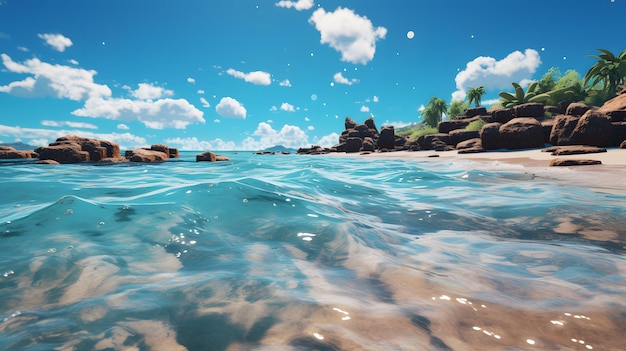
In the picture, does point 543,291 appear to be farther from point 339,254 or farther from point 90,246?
point 90,246

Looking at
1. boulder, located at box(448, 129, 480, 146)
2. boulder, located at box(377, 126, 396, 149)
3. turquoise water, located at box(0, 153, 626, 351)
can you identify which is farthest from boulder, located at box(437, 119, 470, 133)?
turquoise water, located at box(0, 153, 626, 351)

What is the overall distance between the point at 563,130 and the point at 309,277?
16907 millimetres

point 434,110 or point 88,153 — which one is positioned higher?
point 434,110

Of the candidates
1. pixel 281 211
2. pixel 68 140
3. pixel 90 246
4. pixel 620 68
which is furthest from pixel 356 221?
pixel 620 68

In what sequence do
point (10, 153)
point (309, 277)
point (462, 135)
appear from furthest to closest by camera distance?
point (462, 135) → point (10, 153) → point (309, 277)

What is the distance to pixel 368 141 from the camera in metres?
36.4

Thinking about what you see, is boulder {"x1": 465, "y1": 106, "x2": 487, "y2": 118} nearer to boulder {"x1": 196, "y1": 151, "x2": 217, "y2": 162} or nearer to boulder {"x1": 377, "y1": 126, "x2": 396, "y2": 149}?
boulder {"x1": 377, "y1": 126, "x2": 396, "y2": 149}

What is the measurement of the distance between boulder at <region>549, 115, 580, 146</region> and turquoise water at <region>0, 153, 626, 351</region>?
1243 centimetres

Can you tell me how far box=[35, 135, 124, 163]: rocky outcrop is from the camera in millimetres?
14594

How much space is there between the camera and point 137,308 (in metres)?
1.43

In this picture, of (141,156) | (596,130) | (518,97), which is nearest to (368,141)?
(518,97)

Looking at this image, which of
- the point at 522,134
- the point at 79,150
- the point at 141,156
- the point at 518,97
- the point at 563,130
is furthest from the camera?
the point at 518,97

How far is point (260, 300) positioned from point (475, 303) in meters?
1.13

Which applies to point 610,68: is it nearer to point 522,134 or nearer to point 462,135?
point 462,135
